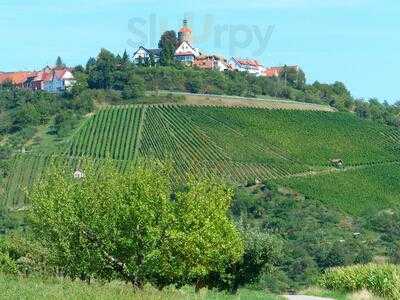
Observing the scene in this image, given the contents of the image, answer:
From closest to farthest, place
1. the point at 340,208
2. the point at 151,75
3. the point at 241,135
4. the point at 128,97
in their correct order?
1. the point at 340,208
2. the point at 241,135
3. the point at 128,97
4. the point at 151,75

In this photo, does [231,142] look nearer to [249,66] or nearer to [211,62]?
[211,62]

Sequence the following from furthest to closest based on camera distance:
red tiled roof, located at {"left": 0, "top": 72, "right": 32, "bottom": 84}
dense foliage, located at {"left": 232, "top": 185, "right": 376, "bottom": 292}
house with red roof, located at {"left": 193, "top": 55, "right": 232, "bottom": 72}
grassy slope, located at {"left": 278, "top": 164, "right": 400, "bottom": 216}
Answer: red tiled roof, located at {"left": 0, "top": 72, "right": 32, "bottom": 84} < house with red roof, located at {"left": 193, "top": 55, "right": 232, "bottom": 72} < grassy slope, located at {"left": 278, "top": 164, "right": 400, "bottom": 216} < dense foliage, located at {"left": 232, "top": 185, "right": 376, "bottom": 292}

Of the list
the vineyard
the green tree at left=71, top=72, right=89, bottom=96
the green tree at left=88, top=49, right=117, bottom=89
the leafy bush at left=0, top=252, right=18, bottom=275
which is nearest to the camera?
the leafy bush at left=0, top=252, right=18, bottom=275

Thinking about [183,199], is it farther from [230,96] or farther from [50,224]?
[230,96]

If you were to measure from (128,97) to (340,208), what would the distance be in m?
39.0

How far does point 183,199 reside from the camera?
20.0 metres

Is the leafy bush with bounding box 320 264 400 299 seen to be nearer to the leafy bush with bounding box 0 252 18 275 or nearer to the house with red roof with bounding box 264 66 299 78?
the leafy bush with bounding box 0 252 18 275

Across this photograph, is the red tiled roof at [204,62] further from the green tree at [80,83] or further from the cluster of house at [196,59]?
the green tree at [80,83]

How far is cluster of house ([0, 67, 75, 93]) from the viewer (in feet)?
421

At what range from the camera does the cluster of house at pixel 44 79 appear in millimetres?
128250

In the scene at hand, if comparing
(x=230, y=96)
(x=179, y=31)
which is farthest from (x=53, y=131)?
(x=179, y=31)

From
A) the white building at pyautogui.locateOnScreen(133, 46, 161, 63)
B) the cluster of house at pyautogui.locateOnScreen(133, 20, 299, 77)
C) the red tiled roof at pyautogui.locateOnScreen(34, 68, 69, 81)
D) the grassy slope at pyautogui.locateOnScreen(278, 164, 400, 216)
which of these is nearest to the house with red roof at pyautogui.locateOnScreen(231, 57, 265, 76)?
the cluster of house at pyautogui.locateOnScreen(133, 20, 299, 77)

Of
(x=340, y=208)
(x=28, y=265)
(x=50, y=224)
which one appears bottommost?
(x=340, y=208)

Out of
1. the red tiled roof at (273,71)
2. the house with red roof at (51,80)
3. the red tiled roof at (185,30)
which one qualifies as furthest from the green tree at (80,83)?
the red tiled roof at (273,71)
